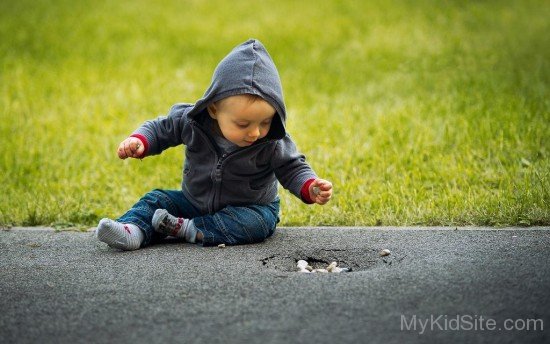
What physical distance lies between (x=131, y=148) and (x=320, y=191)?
859 millimetres

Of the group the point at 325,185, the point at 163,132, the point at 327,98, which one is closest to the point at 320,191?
the point at 325,185

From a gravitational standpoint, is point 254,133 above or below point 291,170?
above

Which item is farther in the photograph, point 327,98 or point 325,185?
point 327,98

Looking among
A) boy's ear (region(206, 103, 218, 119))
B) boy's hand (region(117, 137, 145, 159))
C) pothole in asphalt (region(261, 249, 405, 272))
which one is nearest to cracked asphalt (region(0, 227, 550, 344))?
pothole in asphalt (region(261, 249, 405, 272))

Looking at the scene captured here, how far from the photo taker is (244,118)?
124 inches

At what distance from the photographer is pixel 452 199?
3.87 m

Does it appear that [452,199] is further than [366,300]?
Yes

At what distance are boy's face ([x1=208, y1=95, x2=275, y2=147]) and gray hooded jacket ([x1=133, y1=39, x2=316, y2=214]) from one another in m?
0.05

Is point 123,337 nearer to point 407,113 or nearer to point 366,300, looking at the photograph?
point 366,300

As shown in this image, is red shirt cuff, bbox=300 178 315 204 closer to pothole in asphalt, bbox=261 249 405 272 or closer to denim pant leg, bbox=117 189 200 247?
pothole in asphalt, bbox=261 249 405 272

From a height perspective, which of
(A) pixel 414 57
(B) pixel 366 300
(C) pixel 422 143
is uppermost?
(A) pixel 414 57

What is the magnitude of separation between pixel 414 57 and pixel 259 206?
4.65 m

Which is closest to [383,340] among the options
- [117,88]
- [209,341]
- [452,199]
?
[209,341]

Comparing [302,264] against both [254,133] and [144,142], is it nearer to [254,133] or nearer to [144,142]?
[254,133]
